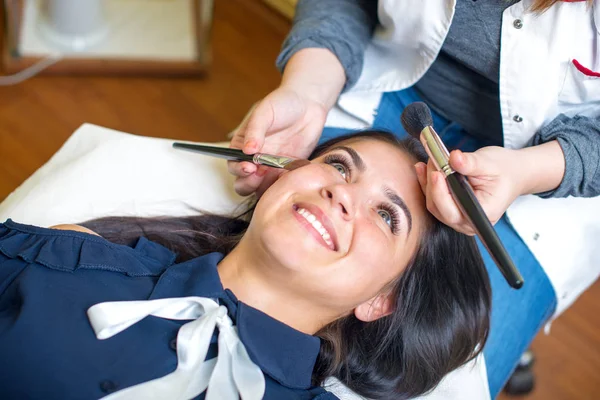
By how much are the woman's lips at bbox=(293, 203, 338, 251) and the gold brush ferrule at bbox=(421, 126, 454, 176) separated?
0.54 ft

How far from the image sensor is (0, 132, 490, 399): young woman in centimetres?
86

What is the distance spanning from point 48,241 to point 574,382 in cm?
135

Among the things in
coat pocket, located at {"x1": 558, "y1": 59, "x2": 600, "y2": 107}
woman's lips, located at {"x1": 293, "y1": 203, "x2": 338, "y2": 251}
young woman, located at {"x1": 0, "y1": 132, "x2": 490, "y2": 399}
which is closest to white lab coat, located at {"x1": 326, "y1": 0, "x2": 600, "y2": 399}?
coat pocket, located at {"x1": 558, "y1": 59, "x2": 600, "y2": 107}

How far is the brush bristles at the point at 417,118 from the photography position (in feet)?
2.97

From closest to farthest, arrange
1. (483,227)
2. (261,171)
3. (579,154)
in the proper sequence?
(483,227)
(579,154)
(261,171)

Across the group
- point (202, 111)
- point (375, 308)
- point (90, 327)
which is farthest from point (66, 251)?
point (202, 111)

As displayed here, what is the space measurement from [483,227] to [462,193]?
0.19ft

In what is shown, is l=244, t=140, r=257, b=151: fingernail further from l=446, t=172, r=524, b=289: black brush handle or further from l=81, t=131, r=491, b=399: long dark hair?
l=446, t=172, r=524, b=289: black brush handle

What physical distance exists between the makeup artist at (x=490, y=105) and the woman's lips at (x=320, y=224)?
5.7 inches

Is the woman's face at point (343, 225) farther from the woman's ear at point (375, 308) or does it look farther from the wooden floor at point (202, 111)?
the wooden floor at point (202, 111)

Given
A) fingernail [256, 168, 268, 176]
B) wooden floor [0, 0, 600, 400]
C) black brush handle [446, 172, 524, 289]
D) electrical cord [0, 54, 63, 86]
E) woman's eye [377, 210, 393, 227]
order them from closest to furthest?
1. black brush handle [446, 172, 524, 289]
2. woman's eye [377, 210, 393, 227]
3. fingernail [256, 168, 268, 176]
4. wooden floor [0, 0, 600, 400]
5. electrical cord [0, 54, 63, 86]

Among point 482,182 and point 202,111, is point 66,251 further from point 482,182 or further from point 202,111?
point 202,111

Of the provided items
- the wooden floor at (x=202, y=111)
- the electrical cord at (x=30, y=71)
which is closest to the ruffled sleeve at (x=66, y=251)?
the wooden floor at (x=202, y=111)

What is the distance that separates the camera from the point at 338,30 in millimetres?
1203
